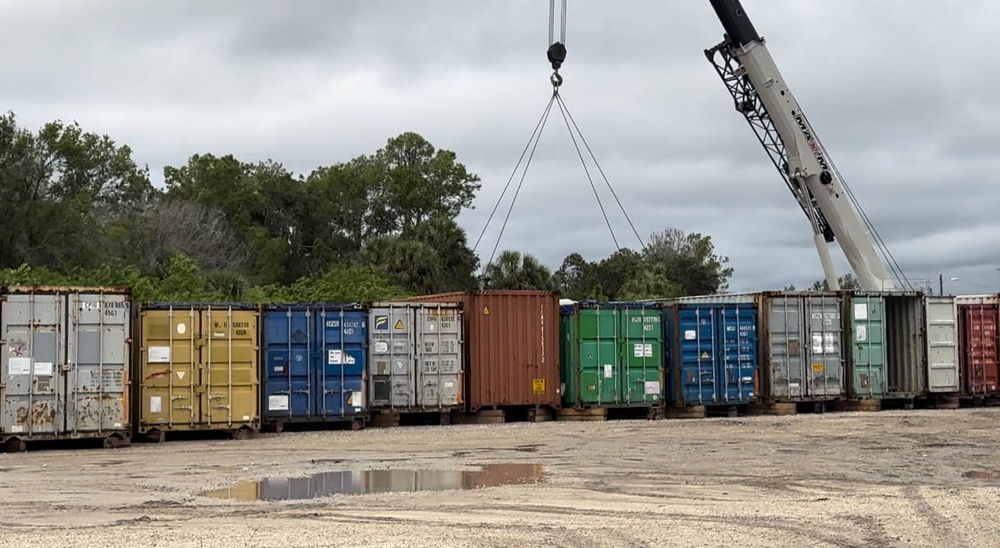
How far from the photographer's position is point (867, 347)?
28828 millimetres

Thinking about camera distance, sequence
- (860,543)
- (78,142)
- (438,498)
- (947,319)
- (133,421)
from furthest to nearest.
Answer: (78,142)
(947,319)
(133,421)
(438,498)
(860,543)

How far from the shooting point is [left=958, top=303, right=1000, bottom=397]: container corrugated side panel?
3023 centimetres

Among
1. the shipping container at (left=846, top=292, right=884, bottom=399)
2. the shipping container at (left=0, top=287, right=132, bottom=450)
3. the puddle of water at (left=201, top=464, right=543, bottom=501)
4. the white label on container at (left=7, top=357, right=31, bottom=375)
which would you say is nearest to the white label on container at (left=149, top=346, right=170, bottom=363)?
the shipping container at (left=0, top=287, right=132, bottom=450)

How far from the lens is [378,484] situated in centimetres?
1536

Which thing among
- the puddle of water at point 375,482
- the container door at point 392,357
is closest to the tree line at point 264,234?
the container door at point 392,357

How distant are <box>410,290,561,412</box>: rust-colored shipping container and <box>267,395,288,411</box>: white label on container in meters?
4.10

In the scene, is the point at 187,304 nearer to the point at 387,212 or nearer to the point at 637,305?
the point at 637,305

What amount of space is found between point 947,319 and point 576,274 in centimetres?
5057

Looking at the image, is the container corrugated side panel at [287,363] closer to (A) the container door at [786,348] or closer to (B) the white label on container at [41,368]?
(B) the white label on container at [41,368]

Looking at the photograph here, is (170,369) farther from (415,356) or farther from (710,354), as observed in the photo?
(710,354)

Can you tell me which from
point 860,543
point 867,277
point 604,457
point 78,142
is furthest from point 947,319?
point 78,142

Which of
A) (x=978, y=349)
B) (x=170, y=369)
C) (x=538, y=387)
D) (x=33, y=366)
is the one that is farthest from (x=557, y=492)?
(x=978, y=349)

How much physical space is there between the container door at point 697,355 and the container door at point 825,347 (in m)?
Answer: 2.52

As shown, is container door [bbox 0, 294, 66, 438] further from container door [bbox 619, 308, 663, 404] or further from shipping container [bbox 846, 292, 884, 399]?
shipping container [bbox 846, 292, 884, 399]
